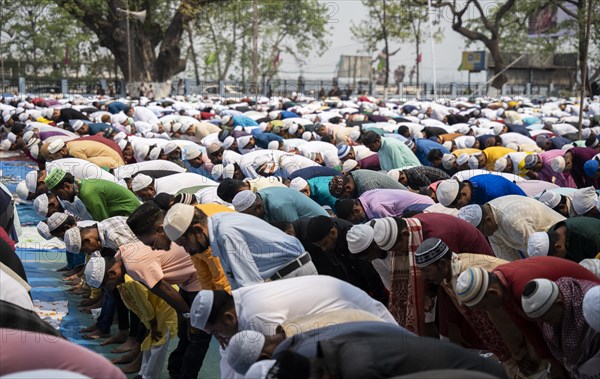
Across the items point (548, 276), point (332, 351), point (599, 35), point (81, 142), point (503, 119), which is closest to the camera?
point (332, 351)

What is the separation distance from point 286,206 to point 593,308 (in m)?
2.36

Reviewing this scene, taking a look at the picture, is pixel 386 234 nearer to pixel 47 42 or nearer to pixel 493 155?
pixel 493 155

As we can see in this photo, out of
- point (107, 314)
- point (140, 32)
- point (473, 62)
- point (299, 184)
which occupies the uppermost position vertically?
point (140, 32)

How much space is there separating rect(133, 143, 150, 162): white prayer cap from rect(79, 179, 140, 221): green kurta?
292 cm

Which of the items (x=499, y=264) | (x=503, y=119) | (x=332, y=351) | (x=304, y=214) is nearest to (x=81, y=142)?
(x=304, y=214)

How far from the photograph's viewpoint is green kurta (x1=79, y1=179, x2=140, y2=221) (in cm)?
530

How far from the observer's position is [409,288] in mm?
3627

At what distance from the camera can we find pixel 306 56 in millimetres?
34938

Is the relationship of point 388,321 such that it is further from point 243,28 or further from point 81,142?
point 243,28

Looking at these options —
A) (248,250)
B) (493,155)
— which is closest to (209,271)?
(248,250)

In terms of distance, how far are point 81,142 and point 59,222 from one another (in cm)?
329

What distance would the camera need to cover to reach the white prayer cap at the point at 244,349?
2.71m

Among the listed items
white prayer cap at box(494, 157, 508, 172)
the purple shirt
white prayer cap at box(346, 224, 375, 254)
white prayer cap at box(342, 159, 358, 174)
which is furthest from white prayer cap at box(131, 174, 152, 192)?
white prayer cap at box(494, 157, 508, 172)

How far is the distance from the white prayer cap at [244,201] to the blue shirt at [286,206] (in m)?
0.15
